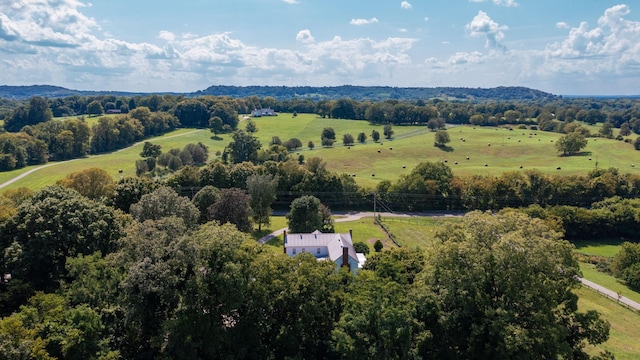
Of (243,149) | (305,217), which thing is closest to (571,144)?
(243,149)

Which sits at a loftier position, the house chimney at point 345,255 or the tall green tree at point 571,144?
the tall green tree at point 571,144

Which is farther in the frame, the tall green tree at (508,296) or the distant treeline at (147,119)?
the distant treeline at (147,119)

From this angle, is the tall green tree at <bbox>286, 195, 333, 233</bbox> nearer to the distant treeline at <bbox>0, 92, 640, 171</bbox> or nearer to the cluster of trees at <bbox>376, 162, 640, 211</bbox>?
the cluster of trees at <bbox>376, 162, 640, 211</bbox>

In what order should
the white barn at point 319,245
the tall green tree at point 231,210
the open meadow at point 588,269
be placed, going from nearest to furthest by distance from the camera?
the open meadow at point 588,269 < the white barn at point 319,245 < the tall green tree at point 231,210

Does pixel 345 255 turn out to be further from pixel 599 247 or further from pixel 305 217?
pixel 599 247

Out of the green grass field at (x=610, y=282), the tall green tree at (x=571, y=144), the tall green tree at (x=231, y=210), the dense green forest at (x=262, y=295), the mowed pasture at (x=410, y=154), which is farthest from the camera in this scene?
the tall green tree at (x=571, y=144)

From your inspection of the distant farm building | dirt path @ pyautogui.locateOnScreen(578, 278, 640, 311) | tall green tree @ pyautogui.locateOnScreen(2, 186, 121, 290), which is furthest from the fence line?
the distant farm building

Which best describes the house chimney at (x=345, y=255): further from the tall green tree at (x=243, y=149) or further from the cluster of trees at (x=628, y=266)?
the tall green tree at (x=243, y=149)

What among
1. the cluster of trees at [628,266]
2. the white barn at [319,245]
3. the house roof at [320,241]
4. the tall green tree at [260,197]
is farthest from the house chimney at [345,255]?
the cluster of trees at [628,266]

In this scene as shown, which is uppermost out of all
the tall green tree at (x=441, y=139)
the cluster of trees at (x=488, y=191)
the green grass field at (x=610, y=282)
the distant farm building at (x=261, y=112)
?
the distant farm building at (x=261, y=112)

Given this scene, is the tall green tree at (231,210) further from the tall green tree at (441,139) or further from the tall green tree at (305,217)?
the tall green tree at (441,139)
